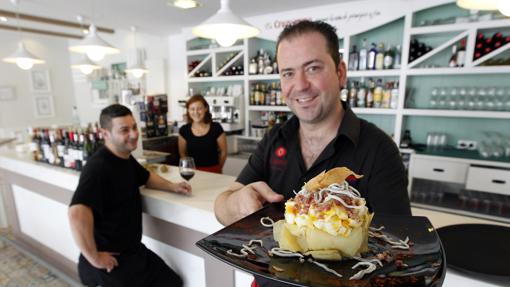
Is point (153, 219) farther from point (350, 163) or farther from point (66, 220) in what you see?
point (350, 163)

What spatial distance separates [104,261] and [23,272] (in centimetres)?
187

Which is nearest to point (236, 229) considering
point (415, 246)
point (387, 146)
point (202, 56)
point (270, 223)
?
point (270, 223)

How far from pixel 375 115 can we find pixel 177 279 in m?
3.01

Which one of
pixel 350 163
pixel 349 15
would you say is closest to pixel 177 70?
pixel 349 15

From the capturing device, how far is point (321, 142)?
1144mm

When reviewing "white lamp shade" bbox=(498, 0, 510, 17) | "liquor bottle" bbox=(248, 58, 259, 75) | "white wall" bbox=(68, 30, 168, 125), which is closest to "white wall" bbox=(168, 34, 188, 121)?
"white wall" bbox=(68, 30, 168, 125)

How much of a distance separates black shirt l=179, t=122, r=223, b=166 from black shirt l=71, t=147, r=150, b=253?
114cm

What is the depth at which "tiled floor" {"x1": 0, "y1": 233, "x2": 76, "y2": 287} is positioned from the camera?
8.51 feet

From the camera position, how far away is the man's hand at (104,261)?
1.61 metres

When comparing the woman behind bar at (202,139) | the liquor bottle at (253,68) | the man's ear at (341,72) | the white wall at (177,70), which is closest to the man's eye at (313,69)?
the man's ear at (341,72)

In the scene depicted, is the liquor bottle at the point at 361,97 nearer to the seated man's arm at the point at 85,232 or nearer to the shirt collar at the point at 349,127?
the shirt collar at the point at 349,127

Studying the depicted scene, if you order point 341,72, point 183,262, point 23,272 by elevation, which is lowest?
point 23,272

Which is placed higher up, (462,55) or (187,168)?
(462,55)

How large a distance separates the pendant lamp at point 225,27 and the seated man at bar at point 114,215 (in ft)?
2.41
